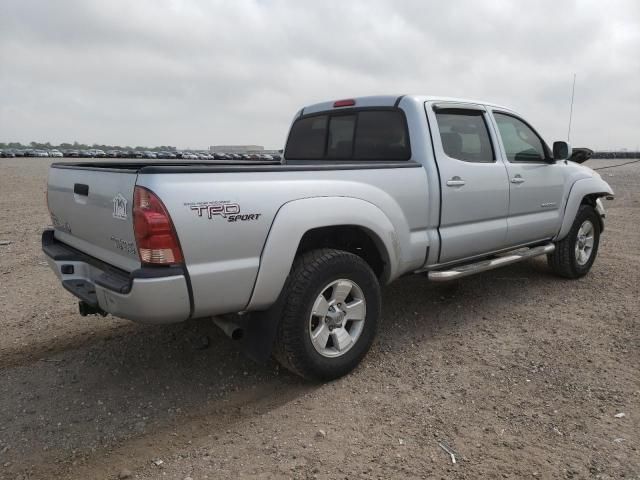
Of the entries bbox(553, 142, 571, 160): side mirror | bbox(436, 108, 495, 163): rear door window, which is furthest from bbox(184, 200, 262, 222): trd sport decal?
bbox(553, 142, 571, 160): side mirror

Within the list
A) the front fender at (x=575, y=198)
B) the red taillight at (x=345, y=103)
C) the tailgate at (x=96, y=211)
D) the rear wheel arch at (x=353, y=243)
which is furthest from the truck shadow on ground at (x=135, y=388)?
the red taillight at (x=345, y=103)

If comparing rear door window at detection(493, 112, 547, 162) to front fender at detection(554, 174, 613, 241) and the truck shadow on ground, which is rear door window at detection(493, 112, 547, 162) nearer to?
front fender at detection(554, 174, 613, 241)

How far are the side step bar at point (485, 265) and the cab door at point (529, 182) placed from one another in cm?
10

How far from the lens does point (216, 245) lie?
266 centimetres

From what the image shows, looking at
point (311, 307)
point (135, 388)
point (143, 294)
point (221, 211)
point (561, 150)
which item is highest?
point (561, 150)

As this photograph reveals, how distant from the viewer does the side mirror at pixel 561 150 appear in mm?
5180

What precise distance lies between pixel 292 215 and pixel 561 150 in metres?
3.56

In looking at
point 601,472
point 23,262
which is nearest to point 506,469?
point 601,472

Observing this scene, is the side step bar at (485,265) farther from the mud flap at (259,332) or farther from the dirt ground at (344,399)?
the mud flap at (259,332)

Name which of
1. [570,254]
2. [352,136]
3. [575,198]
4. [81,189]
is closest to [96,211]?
[81,189]

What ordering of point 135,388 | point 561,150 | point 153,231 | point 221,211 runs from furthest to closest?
point 561,150 < point 135,388 < point 221,211 < point 153,231

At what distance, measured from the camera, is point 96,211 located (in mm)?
2945

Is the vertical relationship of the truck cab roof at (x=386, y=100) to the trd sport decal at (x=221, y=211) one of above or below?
above

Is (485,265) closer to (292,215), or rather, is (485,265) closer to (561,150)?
(561,150)
